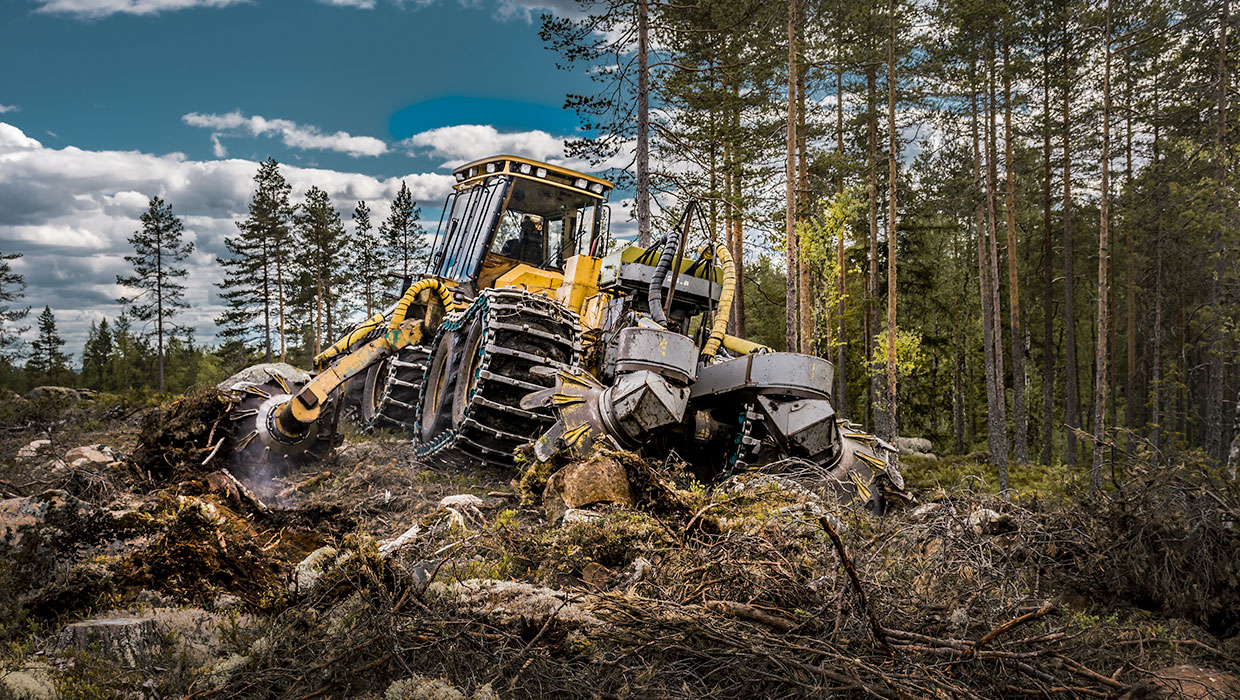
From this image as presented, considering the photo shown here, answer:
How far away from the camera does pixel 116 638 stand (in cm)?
333

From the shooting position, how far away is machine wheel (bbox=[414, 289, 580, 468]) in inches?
263

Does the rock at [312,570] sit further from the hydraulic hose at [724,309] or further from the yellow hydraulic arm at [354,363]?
the yellow hydraulic arm at [354,363]


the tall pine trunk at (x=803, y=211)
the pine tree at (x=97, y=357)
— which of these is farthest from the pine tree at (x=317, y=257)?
the tall pine trunk at (x=803, y=211)

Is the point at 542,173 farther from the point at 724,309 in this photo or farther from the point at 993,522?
the point at 993,522

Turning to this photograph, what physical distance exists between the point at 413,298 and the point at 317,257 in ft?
117

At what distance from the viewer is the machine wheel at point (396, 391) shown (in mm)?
9305

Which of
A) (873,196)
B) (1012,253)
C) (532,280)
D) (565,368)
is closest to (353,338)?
(532,280)

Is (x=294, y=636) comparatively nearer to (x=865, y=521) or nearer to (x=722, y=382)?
(x=865, y=521)

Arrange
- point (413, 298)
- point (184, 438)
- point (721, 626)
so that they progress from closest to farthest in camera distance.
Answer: point (721, 626) → point (184, 438) → point (413, 298)

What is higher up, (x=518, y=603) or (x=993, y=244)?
(x=993, y=244)

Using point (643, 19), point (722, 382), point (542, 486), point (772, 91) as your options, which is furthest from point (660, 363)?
point (772, 91)

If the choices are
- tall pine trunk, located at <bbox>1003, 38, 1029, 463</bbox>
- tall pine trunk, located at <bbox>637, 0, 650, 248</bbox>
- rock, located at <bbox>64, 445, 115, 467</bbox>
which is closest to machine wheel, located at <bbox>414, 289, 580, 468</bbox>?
rock, located at <bbox>64, 445, 115, 467</bbox>

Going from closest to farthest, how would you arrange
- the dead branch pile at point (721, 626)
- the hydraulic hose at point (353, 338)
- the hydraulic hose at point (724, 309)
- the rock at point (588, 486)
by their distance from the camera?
the dead branch pile at point (721, 626) → the rock at point (588, 486) → the hydraulic hose at point (724, 309) → the hydraulic hose at point (353, 338)

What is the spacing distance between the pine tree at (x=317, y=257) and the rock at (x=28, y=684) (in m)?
40.1
